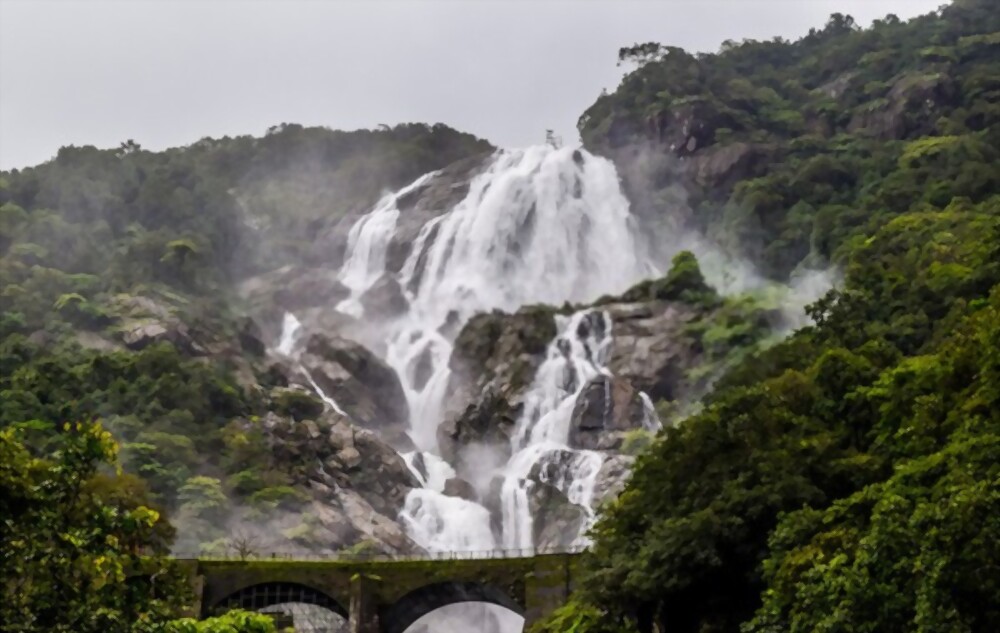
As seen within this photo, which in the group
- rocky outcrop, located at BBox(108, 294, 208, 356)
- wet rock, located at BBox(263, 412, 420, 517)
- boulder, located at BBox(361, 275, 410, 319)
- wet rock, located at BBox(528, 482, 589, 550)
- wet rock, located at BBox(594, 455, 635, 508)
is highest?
boulder, located at BBox(361, 275, 410, 319)

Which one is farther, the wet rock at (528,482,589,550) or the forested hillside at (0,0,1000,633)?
the wet rock at (528,482,589,550)

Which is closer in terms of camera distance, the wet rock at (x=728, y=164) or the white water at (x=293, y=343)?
the white water at (x=293, y=343)

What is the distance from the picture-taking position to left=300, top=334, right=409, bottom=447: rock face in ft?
219

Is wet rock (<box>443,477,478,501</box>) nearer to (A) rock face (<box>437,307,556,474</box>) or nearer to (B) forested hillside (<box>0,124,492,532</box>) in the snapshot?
(A) rock face (<box>437,307,556,474</box>)

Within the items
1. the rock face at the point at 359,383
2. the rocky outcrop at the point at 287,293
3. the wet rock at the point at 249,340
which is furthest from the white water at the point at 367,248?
the rock face at the point at 359,383

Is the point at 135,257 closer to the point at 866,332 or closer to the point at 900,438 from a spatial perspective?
the point at 866,332

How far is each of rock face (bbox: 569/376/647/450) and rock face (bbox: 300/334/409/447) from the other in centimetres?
1302

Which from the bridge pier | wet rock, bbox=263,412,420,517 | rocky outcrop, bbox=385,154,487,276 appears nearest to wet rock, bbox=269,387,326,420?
wet rock, bbox=263,412,420,517

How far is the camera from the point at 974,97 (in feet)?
254

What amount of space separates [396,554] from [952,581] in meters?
35.8

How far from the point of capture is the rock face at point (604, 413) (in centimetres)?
5525

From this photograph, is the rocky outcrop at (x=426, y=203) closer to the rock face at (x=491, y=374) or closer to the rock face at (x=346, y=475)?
the rock face at (x=491, y=374)

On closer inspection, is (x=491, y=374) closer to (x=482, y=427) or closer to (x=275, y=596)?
(x=482, y=427)

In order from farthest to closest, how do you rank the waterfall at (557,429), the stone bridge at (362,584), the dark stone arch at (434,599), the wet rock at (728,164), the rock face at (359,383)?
the wet rock at (728,164) → the rock face at (359,383) → the waterfall at (557,429) → the dark stone arch at (434,599) → the stone bridge at (362,584)
